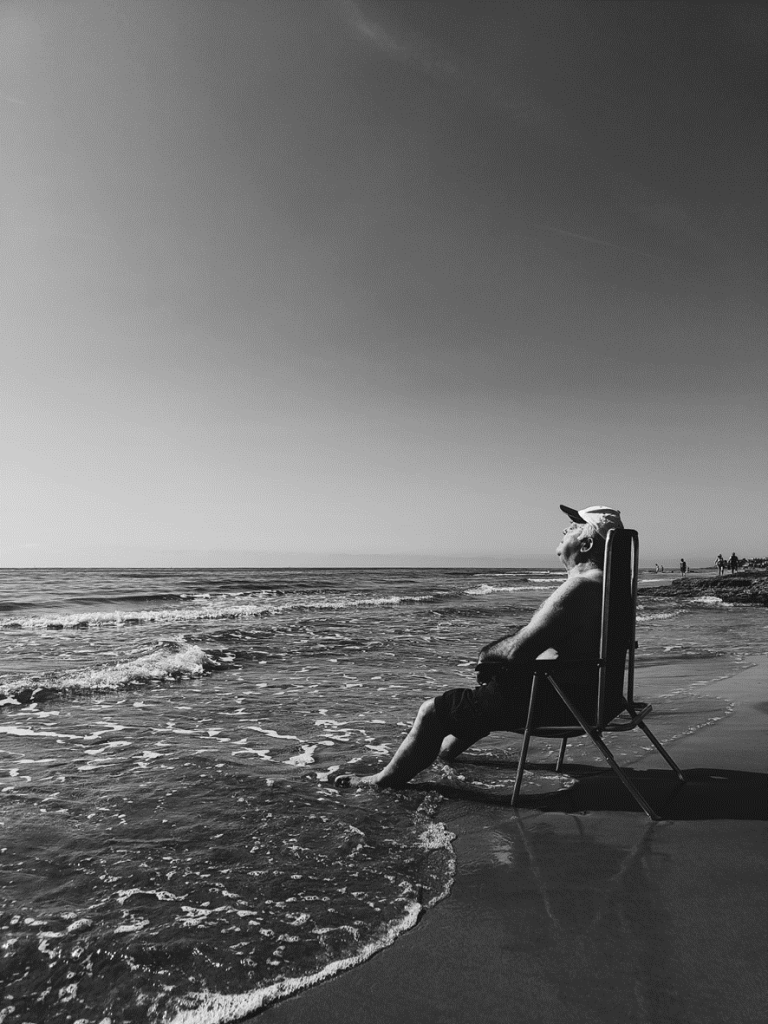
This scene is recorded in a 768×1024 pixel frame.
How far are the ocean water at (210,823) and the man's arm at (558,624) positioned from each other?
115 cm

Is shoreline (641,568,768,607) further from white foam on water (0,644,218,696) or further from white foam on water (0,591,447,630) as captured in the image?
white foam on water (0,644,218,696)

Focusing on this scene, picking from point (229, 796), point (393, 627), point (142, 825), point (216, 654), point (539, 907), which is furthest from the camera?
point (393, 627)

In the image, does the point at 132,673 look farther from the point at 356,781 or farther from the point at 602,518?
the point at 602,518

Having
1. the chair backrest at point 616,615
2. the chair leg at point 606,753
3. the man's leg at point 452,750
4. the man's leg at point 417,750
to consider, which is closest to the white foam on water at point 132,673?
the man's leg at point 452,750

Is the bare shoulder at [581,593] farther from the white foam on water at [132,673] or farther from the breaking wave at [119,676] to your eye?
the white foam on water at [132,673]

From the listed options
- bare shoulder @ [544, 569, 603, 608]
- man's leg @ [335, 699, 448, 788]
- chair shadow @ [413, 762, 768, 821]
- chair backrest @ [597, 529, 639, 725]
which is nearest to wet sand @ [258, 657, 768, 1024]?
chair shadow @ [413, 762, 768, 821]

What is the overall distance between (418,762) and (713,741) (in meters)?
3.06

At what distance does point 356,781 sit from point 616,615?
2.24 metres

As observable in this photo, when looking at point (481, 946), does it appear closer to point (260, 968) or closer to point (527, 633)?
point (260, 968)

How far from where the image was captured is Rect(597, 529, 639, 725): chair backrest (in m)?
4.01

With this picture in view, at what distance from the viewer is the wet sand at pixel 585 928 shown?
86.0 inches

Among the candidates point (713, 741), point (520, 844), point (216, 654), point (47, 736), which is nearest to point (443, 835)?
point (520, 844)

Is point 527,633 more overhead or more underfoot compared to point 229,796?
more overhead

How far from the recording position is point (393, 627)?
57.9 feet
